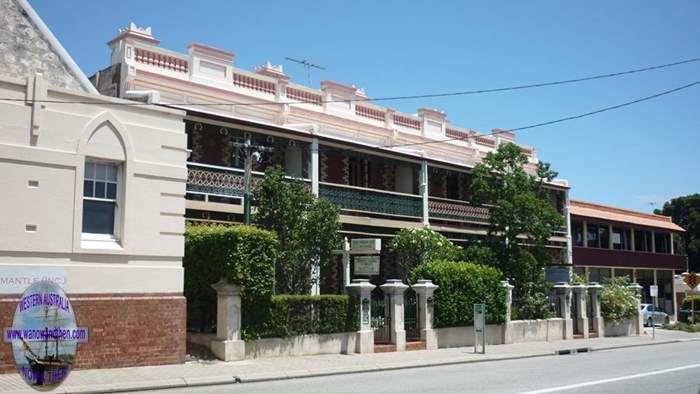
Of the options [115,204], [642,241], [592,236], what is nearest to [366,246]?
[115,204]

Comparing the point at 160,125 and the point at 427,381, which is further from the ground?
the point at 160,125

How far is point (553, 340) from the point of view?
27.4m

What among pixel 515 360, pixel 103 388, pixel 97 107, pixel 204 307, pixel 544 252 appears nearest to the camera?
pixel 103 388

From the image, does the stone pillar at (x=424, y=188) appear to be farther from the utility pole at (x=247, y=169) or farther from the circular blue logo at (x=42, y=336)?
the circular blue logo at (x=42, y=336)

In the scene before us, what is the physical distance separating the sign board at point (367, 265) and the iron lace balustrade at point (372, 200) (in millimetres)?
2299

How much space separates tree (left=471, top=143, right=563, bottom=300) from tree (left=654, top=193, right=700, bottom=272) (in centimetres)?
4886

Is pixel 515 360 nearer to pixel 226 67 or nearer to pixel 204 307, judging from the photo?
pixel 204 307

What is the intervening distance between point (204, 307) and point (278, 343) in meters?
2.01

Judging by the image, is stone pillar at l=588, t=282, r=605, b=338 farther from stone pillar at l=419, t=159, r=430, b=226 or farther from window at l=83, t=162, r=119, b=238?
window at l=83, t=162, r=119, b=238

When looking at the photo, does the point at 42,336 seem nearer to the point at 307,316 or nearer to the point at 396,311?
the point at 307,316

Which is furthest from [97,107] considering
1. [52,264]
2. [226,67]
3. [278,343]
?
[226,67]

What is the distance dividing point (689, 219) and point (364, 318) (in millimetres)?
65403

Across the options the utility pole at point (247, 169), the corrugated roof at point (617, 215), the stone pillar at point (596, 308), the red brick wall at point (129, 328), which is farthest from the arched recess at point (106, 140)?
the corrugated roof at point (617, 215)

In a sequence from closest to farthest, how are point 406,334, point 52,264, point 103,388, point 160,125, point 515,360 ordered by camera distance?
1. point 103,388
2. point 52,264
3. point 160,125
4. point 515,360
5. point 406,334
